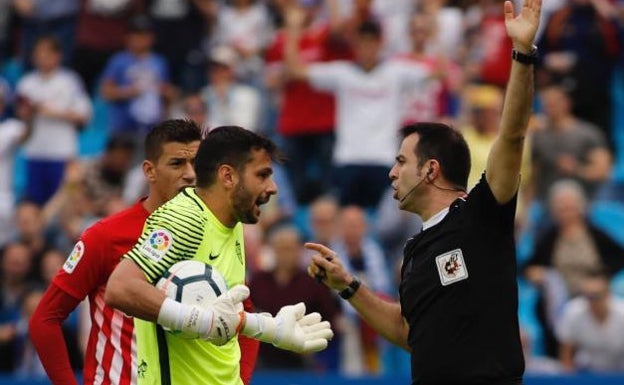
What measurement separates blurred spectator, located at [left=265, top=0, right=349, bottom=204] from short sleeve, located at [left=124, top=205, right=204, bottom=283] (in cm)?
837

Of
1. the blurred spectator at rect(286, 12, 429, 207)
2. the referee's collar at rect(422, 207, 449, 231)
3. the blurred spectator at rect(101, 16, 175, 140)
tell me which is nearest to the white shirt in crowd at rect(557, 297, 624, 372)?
the blurred spectator at rect(286, 12, 429, 207)

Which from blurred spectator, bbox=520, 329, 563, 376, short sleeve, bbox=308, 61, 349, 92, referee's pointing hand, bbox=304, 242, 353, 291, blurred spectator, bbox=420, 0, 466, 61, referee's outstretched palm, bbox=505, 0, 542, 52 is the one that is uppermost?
blurred spectator, bbox=420, 0, 466, 61

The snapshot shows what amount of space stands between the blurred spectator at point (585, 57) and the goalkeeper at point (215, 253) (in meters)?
8.76

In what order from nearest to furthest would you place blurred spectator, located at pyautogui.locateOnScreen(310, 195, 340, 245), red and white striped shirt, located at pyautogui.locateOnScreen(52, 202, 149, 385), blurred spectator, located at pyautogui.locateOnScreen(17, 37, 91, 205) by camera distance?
1. red and white striped shirt, located at pyautogui.locateOnScreen(52, 202, 149, 385)
2. blurred spectator, located at pyautogui.locateOnScreen(310, 195, 340, 245)
3. blurred spectator, located at pyautogui.locateOnScreen(17, 37, 91, 205)

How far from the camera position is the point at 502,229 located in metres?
6.81

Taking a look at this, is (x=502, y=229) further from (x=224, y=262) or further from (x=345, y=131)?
(x=345, y=131)

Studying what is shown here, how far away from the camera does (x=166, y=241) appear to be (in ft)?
21.5

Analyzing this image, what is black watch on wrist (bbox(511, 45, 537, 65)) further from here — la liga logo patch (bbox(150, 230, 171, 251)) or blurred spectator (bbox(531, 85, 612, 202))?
blurred spectator (bbox(531, 85, 612, 202))

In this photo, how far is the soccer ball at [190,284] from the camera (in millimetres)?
6516

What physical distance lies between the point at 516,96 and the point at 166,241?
1.63 metres

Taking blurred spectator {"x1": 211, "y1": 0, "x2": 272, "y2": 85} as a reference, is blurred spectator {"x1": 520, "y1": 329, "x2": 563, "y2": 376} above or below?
below

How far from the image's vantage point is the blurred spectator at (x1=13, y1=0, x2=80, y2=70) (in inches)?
679

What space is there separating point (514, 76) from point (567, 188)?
762 cm

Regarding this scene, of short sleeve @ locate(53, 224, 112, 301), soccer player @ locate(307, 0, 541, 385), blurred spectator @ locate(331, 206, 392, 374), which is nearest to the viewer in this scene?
soccer player @ locate(307, 0, 541, 385)
